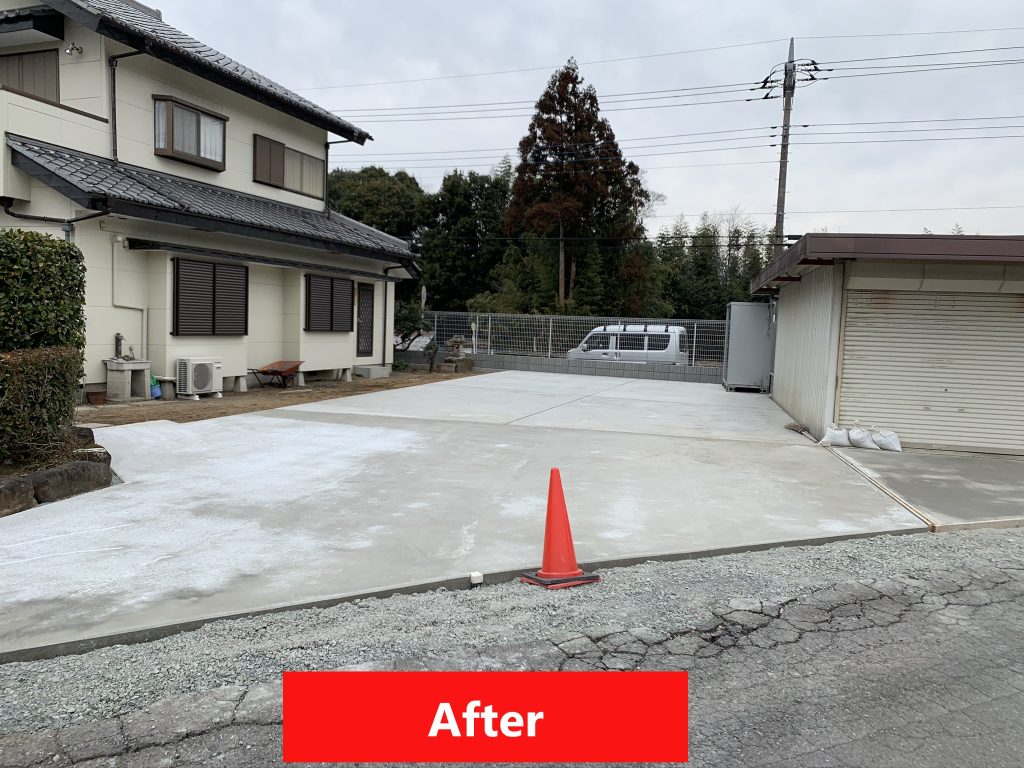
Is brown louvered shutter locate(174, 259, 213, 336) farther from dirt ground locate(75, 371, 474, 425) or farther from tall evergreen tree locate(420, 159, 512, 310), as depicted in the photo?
tall evergreen tree locate(420, 159, 512, 310)

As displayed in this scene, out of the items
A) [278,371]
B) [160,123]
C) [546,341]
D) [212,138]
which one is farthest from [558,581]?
[546,341]

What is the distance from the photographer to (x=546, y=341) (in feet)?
74.3

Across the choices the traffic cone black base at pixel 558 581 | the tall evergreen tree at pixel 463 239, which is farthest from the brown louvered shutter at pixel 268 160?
the tall evergreen tree at pixel 463 239

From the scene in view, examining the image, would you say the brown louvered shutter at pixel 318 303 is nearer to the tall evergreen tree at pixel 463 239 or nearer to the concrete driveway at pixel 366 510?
the concrete driveway at pixel 366 510

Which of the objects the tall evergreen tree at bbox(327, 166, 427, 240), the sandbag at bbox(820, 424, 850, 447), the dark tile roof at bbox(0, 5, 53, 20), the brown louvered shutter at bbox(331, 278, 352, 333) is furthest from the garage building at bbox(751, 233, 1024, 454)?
the tall evergreen tree at bbox(327, 166, 427, 240)

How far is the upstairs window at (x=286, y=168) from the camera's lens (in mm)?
16016

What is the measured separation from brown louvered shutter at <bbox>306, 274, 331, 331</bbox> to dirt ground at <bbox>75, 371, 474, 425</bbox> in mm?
1364

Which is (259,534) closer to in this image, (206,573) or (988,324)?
(206,573)

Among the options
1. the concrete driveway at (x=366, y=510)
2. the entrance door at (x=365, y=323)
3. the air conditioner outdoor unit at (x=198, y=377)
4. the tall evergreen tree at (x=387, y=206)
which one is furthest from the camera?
the tall evergreen tree at (x=387, y=206)

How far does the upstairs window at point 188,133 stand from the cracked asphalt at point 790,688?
12871 mm

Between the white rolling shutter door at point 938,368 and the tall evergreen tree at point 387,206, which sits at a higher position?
the tall evergreen tree at point 387,206

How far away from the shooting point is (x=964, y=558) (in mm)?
5379

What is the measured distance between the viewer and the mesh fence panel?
20.9 m

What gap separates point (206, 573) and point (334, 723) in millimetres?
1912
